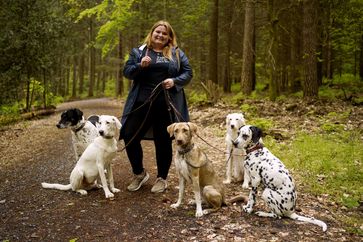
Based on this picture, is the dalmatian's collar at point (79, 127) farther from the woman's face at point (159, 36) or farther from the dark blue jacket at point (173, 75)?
the woman's face at point (159, 36)

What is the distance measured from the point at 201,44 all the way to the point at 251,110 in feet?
62.4

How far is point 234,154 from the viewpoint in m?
6.81

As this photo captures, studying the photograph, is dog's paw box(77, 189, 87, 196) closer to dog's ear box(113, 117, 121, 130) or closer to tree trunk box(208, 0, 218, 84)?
dog's ear box(113, 117, 121, 130)

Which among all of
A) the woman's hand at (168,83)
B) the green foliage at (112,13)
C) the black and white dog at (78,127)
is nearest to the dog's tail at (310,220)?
the woman's hand at (168,83)

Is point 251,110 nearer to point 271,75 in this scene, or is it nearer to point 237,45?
point 271,75

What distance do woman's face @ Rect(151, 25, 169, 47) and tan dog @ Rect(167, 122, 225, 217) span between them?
1.53 metres

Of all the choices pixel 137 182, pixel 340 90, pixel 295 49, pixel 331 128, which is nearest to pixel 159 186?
pixel 137 182

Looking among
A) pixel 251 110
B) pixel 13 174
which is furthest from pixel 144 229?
pixel 251 110

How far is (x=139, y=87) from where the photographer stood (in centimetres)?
603

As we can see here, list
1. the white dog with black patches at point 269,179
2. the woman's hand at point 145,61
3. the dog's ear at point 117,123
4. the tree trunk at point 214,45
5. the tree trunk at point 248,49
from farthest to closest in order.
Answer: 1. the tree trunk at point 214,45
2. the tree trunk at point 248,49
3. the dog's ear at point 117,123
4. the woman's hand at point 145,61
5. the white dog with black patches at point 269,179

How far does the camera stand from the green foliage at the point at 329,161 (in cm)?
628

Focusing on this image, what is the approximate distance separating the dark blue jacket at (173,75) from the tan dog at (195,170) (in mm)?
786

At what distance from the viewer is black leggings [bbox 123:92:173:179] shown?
602 centimetres

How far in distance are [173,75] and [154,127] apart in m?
0.99
